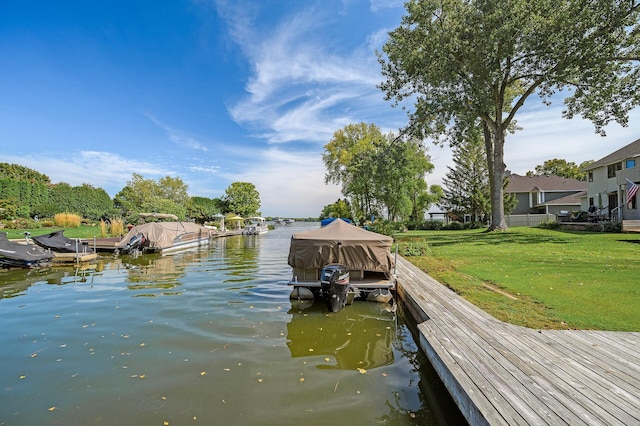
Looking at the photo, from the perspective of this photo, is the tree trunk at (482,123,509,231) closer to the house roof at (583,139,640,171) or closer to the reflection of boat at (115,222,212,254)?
the house roof at (583,139,640,171)

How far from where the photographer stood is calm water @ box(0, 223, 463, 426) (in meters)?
4.31

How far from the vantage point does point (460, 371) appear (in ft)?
13.1

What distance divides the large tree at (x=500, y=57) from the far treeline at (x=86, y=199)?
30161mm

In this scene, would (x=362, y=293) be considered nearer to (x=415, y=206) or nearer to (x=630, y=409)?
(x=630, y=409)

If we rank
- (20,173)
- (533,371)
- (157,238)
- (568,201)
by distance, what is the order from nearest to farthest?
(533,371), (157,238), (568,201), (20,173)

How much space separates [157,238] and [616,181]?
34.8 meters

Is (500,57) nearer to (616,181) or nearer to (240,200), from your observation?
(616,181)

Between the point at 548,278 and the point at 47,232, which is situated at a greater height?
the point at 47,232

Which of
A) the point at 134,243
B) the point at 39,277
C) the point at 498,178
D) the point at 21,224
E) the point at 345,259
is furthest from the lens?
the point at 21,224

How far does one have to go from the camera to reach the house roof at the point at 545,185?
137ft

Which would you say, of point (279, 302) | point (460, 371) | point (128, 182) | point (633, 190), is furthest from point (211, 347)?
point (128, 182)

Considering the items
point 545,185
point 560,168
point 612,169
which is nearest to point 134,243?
point 612,169

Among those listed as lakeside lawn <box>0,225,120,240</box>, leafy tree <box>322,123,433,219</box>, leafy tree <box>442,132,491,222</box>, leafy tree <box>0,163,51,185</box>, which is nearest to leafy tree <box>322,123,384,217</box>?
leafy tree <box>322,123,433,219</box>

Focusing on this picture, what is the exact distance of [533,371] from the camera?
3.97 meters
